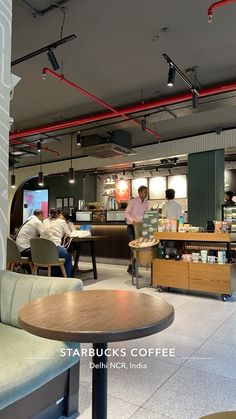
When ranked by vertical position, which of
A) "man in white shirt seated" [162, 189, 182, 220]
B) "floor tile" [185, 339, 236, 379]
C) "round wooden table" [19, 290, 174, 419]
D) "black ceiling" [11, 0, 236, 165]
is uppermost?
"black ceiling" [11, 0, 236, 165]

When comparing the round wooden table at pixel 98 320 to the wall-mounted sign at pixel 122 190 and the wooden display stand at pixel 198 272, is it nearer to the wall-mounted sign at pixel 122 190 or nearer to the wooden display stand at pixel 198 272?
the wooden display stand at pixel 198 272

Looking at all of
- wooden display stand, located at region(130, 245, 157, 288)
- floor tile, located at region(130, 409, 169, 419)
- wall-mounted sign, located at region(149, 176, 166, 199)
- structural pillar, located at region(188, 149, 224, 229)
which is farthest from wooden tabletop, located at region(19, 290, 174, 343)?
wall-mounted sign, located at region(149, 176, 166, 199)

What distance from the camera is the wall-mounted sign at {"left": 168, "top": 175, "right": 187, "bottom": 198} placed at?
389 inches

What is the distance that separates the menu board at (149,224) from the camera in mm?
5812

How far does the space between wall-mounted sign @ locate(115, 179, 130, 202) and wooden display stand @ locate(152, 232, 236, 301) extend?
18.4 ft

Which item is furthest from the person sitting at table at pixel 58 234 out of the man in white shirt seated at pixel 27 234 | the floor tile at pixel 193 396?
the floor tile at pixel 193 396

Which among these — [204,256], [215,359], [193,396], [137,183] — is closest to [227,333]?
[215,359]

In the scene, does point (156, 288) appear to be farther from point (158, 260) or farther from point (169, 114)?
point (169, 114)

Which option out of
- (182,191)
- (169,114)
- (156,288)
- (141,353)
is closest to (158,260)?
(156,288)

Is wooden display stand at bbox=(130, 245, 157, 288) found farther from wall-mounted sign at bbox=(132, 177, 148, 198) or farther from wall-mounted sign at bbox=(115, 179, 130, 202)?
wall-mounted sign at bbox=(132, 177, 148, 198)

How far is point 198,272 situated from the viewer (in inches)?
180

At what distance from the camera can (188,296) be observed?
4684mm

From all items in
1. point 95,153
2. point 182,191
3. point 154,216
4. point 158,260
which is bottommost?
point 158,260

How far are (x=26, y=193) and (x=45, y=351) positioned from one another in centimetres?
1279
